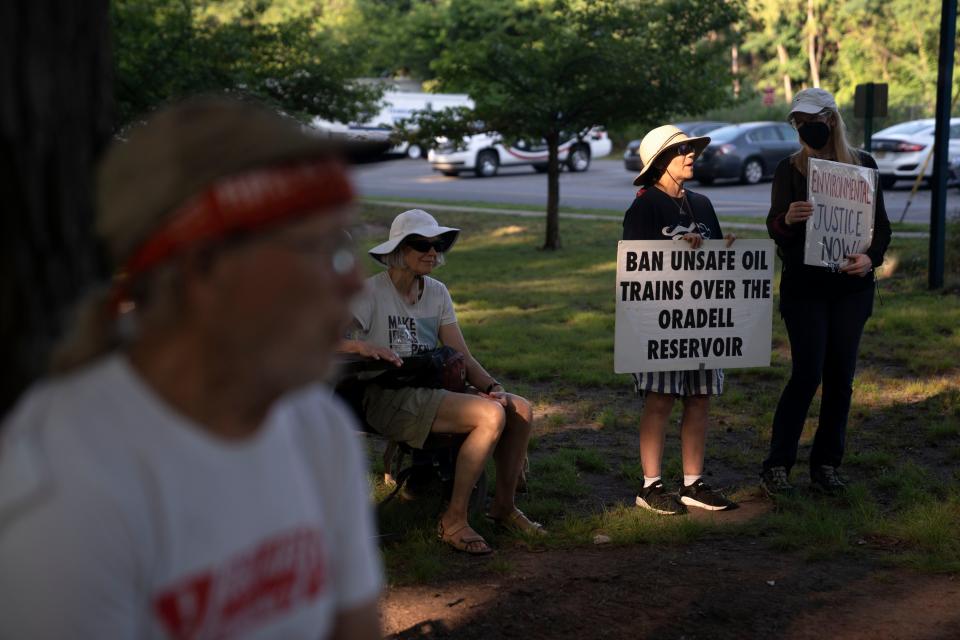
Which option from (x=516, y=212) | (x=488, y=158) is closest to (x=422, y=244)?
(x=516, y=212)

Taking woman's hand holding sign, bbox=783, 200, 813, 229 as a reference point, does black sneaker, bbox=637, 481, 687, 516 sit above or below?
below

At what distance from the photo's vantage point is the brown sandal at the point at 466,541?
5.52 m

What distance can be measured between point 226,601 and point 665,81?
1618 cm

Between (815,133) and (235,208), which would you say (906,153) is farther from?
(235,208)

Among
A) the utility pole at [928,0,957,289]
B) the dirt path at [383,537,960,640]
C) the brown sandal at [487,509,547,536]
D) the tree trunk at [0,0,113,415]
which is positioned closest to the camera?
the tree trunk at [0,0,113,415]

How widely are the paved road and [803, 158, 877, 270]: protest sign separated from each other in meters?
15.3

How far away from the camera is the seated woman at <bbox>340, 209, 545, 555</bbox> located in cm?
554

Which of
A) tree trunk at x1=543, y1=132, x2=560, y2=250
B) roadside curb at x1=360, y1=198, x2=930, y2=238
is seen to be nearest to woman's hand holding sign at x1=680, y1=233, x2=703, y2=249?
tree trunk at x1=543, y1=132, x2=560, y2=250

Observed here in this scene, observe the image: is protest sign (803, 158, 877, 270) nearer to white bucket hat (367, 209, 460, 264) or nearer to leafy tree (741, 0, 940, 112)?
white bucket hat (367, 209, 460, 264)

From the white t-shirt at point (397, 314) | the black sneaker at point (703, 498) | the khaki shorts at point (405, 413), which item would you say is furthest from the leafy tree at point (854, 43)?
the khaki shorts at point (405, 413)

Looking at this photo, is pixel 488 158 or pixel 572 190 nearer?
pixel 572 190

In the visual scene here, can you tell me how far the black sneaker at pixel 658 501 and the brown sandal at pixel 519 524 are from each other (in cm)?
67

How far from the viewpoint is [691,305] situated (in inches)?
256

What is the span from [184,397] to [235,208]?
0.24m
